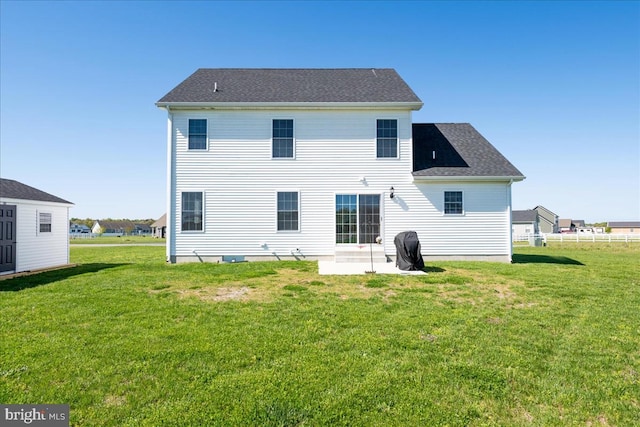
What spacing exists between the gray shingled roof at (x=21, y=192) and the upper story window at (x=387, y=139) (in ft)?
43.4

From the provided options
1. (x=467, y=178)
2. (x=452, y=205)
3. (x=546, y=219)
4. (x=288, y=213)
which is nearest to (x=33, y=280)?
(x=288, y=213)

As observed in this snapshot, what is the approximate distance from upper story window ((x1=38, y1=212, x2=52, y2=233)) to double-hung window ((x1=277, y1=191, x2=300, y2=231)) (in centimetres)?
906

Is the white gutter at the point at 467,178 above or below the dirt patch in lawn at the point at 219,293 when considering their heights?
above

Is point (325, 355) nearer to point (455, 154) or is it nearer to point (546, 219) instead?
point (455, 154)

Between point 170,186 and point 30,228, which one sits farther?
point 170,186

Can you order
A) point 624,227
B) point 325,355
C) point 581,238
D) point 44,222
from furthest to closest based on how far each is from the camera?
point 624,227, point 581,238, point 44,222, point 325,355

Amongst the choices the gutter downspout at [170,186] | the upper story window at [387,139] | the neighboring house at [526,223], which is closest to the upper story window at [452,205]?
the upper story window at [387,139]

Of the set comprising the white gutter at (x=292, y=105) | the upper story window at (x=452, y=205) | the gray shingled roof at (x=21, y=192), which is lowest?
the upper story window at (x=452, y=205)

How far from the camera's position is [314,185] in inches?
485

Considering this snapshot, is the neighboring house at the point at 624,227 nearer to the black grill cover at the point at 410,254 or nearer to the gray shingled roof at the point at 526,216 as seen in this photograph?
the gray shingled roof at the point at 526,216

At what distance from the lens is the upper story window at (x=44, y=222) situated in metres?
11.4

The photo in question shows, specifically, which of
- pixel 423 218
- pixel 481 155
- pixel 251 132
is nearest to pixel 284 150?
pixel 251 132

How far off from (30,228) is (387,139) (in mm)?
14095

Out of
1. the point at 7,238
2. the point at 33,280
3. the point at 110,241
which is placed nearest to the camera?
the point at 33,280
